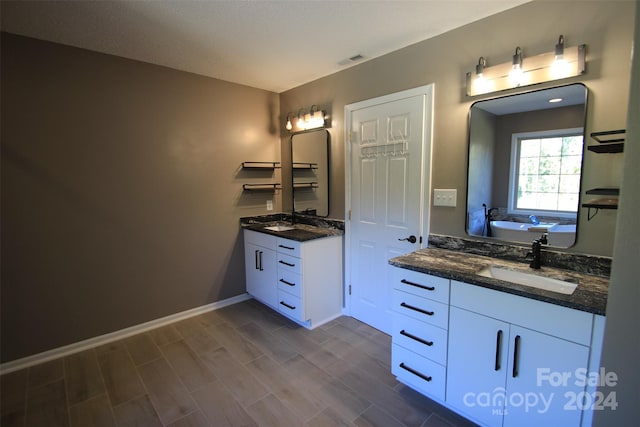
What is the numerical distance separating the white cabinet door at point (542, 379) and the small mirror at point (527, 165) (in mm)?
703

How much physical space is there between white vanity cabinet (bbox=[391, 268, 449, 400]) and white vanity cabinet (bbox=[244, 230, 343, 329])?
102cm

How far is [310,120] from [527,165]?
2071 millimetres

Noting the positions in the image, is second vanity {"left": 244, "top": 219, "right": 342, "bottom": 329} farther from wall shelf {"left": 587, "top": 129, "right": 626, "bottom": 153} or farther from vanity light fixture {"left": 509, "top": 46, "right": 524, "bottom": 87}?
wall shelf {"left": 587, "top": 129, "right": 626, "bottom": 153}

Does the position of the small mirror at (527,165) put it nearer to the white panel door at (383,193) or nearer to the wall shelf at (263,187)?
the white panel door at (383,193)

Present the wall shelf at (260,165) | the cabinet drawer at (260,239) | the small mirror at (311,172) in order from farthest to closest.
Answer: the wall shelf at (260,165)
the small mirror at (311,172)
the cabinet drawer at (260,239)

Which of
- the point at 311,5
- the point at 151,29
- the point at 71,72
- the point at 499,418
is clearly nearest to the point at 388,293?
the point at 499,418

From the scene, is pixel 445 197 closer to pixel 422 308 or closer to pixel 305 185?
pixel 422 308

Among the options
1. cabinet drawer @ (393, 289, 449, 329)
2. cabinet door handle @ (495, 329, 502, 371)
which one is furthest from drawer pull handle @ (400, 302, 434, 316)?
cabinet door handle @ (495, 329, 502, 371)

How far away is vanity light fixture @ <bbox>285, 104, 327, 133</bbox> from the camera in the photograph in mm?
3117

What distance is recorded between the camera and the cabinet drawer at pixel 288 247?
2.75m

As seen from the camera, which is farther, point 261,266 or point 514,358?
point 261,266

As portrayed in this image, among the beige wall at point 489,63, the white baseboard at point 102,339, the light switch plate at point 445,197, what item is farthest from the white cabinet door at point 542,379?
the white baseboard at point 102,339

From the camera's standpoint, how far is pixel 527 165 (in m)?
1.89

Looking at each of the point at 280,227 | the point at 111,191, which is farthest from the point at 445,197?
the point at 111,191
